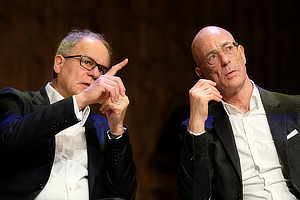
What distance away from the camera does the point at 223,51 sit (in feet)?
5.94

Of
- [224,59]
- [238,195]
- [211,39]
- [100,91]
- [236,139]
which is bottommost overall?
[238,195]

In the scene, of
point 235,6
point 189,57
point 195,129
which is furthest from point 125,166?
point 235,6

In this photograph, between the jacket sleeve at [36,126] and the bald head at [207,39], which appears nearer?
the jacket sleeve at [36,126]

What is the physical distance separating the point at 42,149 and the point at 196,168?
85 cm

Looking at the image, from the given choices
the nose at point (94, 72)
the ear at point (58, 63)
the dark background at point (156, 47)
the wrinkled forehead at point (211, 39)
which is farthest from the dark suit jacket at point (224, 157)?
the ear at point (58, 63)

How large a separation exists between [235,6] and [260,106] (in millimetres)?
995

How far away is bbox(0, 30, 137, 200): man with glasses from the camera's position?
1353mm

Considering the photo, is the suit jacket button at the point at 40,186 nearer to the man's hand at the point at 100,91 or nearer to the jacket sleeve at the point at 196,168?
the man's hand at the point at 100,91

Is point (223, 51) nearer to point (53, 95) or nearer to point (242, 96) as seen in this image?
point (242, 96)

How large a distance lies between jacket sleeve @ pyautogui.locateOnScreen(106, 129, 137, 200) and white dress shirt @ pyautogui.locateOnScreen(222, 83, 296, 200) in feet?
2.18

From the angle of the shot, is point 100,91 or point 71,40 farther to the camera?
point 71,40

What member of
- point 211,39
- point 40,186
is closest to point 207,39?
point 211,39

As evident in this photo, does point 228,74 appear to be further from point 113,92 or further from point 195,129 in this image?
point 113,92

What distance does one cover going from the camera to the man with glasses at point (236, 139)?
1.57m
